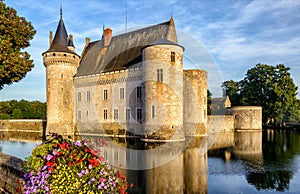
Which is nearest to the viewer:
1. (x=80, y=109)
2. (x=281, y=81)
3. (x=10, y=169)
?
(x=10, y=169)

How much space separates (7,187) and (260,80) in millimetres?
37954

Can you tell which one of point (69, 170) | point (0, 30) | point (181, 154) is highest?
point (0, 30)

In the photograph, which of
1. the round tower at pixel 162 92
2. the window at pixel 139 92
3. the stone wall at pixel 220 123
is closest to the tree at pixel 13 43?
the round tower at pixel 162 92

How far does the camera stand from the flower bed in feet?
11.4

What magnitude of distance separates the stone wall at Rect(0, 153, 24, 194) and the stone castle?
43.9 feet

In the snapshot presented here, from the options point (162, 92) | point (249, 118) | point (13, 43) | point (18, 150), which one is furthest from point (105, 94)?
point (249, 118)

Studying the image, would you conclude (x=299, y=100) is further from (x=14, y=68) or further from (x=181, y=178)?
(x=14, y=68)

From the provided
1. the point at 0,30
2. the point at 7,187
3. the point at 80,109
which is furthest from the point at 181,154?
the point at 80,109

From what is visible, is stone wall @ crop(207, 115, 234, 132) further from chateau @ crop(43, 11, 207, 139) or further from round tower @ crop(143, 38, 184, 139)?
round tower @ crop(143, 38, 184, 139)

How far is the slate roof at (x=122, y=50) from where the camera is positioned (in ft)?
77.7

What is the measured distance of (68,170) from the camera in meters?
3.50

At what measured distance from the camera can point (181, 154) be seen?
13234 millimetres

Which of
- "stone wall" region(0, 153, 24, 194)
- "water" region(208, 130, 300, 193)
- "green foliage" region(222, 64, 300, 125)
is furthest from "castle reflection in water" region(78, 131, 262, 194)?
"green foliage" region(222, 64, 300, 125)

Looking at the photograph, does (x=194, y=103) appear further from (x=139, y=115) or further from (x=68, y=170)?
(x=68, y=170)
